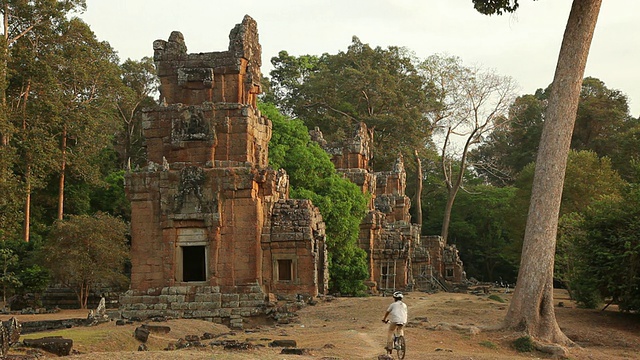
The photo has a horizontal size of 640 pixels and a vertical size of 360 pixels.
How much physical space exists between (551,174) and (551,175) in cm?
2

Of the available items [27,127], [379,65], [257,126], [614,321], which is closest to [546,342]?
[614,321]

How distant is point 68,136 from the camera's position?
39.1 meters

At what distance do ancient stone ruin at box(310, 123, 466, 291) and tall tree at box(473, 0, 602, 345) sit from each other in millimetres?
15577

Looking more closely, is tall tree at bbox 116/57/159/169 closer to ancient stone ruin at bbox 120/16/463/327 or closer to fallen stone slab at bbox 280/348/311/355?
ancient stone ruin at bbox 120/16/463/327

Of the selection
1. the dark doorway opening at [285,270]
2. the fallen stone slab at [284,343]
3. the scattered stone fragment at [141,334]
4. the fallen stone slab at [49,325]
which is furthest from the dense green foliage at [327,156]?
the scattered stone fragment at [141,334]

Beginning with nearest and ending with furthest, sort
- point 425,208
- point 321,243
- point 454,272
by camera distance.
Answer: point 321,243 < point 454,272 < point 425,208

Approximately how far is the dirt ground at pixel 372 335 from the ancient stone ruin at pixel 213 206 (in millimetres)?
1579

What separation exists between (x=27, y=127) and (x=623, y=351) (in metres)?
28.8

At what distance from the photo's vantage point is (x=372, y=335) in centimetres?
1645

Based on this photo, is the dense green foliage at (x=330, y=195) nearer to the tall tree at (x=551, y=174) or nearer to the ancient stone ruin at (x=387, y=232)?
the ancient stone ruin at (x=387, y=232)

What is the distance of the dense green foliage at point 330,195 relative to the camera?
98.0ft

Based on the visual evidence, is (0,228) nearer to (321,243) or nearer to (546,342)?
(321,243)

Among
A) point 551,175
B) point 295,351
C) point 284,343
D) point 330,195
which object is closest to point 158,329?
point 284,343

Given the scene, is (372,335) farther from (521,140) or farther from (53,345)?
(521,140)
